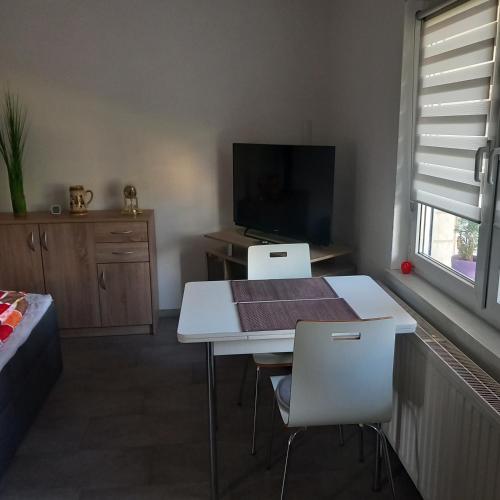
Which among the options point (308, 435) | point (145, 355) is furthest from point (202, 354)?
point (308, 435)

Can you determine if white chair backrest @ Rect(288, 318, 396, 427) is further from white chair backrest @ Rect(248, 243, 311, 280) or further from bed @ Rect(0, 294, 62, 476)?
bed @ Rect(0, 294, 62, 476)

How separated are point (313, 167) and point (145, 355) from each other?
174 centimetres

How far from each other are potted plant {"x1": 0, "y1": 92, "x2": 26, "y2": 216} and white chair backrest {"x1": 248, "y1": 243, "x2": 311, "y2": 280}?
199 centimetres

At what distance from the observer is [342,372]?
1871 millimetres

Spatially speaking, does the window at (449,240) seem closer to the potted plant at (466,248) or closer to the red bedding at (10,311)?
the potted plant at (466,248)

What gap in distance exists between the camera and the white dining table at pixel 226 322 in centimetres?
200

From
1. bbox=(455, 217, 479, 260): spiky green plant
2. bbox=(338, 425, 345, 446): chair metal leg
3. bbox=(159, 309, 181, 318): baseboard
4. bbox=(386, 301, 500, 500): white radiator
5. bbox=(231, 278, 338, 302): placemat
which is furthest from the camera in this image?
bbox=(159, 309, 181, 318): baseboard

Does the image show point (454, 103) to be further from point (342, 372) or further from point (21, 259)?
point (21, 259)

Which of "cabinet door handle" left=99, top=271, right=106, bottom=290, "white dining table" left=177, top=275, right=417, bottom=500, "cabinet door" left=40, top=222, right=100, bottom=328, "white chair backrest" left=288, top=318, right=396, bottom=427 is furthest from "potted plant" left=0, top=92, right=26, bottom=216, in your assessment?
"white chair backrest" left=288, top=318, right=396, bottom=427

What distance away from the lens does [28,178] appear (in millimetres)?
4023

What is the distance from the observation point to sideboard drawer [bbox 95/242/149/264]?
3756 mm

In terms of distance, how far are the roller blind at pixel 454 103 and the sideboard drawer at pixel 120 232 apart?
6.53 feet

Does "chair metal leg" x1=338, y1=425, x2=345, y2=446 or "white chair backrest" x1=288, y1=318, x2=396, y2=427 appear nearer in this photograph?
"white chair backrest" x1=288, y1=318, x2=396, y2=427

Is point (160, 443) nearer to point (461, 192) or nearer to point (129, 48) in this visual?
point (461, 192)
